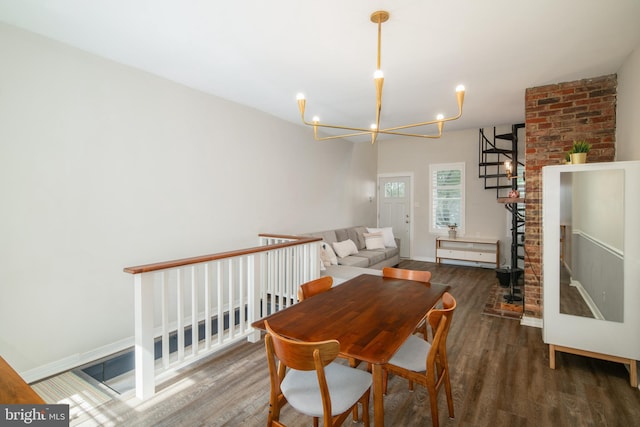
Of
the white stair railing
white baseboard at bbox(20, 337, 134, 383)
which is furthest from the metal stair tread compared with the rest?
white baseboard at bbox(20, 337, 134, 383)

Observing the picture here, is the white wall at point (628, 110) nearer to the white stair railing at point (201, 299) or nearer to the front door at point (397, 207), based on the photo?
the white stair railing at point (201, 299)

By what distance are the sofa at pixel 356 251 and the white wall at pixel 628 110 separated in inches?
113

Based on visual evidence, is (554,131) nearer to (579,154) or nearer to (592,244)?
(579,154)

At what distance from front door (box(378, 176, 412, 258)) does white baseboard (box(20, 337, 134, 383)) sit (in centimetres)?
564

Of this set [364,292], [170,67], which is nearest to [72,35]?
[170,67]

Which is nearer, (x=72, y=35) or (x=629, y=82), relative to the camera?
(x=72, y=35)

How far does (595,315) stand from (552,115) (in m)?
2.14

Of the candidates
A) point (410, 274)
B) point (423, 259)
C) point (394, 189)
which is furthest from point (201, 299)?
point (394, 189)

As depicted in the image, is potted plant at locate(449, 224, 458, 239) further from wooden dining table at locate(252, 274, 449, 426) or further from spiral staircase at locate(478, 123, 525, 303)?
wooden dining table at locate(252, 274, 449, 426)

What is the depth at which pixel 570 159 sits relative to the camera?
279cm

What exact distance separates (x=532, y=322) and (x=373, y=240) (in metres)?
3.06

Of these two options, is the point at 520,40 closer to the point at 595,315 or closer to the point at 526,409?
the point at 595,315

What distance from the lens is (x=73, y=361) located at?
104 inches

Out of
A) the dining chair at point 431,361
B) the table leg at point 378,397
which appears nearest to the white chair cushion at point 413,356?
the dining chair at point 431,361
